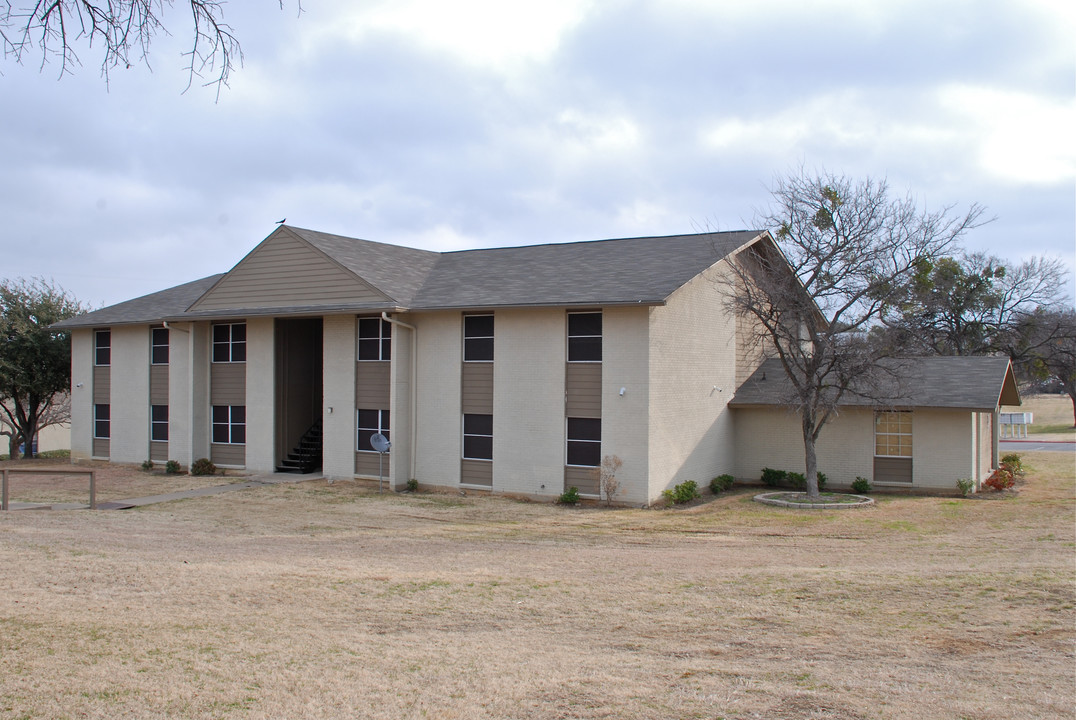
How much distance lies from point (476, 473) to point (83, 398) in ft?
54.8

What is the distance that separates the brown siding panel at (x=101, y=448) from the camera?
28859 mm

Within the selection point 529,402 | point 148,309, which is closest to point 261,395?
point 148,309

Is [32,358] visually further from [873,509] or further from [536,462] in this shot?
[873,509]

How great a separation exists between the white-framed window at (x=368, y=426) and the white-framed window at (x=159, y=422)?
8.39 metres

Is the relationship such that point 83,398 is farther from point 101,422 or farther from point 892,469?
point 892,469

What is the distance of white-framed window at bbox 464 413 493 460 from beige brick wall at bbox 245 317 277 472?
679cm

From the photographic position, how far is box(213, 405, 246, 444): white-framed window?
25703 millimetres

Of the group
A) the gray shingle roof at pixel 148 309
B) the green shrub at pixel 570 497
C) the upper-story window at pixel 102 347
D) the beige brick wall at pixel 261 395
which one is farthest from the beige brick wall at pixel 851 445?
the upper-story window at pixel 102 347

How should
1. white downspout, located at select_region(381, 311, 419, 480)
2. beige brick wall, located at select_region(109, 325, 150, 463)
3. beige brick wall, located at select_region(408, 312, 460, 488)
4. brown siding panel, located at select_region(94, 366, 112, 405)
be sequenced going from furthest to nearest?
brown siding panel, located at select_region(94, 366, 112, 405) → beige brick wall, located at select_region(109, 325, 150, 463) → white downspout, located at select_region(381, 311, 419, 480) → beige brick wall, located at select_region(408, 312, 460, 488)

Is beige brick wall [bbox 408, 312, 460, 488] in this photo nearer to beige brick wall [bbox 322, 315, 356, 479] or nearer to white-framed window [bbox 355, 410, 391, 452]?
white-framed window [bbox 355, 410, 391, 452]

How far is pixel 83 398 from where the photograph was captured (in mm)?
29281

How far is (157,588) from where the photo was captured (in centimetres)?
1001

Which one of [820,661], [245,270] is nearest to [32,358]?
[245,270]

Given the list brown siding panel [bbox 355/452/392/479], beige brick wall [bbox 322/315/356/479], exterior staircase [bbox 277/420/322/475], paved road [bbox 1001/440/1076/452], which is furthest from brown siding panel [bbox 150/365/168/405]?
paved road [bbox 1001/440/1076/452]
